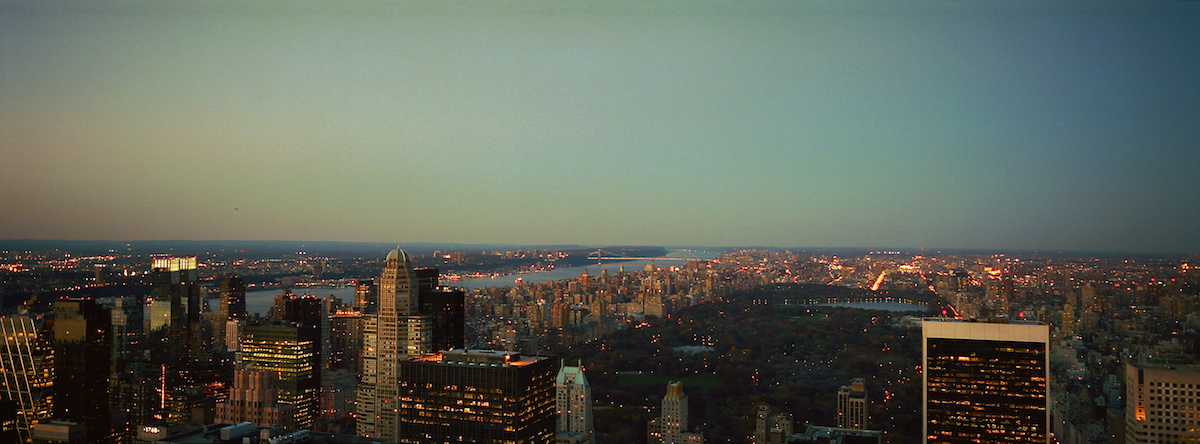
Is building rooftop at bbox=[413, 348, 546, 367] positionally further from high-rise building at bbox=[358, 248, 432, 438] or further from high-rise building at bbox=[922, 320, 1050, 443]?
high-rise building at bbox=[922, 320, 1050, 443]

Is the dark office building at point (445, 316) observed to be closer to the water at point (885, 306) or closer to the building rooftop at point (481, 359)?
the building rooftop at point (481, 359)

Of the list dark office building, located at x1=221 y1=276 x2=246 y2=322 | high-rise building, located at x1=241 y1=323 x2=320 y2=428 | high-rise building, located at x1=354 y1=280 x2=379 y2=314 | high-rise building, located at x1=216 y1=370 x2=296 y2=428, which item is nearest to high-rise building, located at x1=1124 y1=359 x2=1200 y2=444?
high-rise building, located at x1=354 y1=280 x2=379 y2=314

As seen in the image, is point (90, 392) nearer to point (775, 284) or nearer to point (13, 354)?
point (13, 354)

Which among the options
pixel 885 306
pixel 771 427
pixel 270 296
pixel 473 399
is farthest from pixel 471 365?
pixel 885 306

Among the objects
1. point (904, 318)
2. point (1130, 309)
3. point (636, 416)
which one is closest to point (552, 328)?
point (636, 416)

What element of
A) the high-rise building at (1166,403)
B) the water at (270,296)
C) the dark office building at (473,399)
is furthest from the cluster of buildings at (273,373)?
the high-rise building at (1166,403)

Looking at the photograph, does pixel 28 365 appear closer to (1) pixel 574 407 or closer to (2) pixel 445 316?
(2) pixel 445 316

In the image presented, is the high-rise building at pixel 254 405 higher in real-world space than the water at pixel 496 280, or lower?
lower
